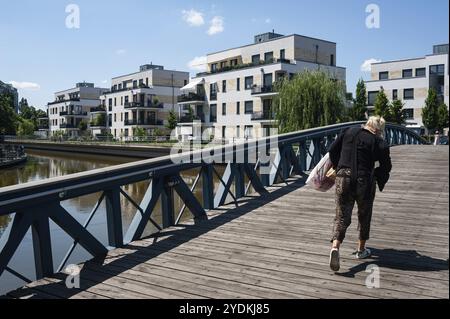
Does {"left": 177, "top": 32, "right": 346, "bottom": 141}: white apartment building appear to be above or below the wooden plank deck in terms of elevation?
above

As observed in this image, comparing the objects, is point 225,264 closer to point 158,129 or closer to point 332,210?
point 332,210

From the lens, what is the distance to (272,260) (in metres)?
5.04

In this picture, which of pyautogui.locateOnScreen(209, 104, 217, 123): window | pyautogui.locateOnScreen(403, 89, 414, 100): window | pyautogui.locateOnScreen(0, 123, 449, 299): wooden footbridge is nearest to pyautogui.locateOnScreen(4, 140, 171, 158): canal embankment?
pyautogui.locateOnScreen(209, 104, 217, 123): window

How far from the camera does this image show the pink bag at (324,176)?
530 cm

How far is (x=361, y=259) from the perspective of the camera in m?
5.01

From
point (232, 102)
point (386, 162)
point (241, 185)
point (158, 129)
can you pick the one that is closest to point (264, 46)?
point (232, 102)

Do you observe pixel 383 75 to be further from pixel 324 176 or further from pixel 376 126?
pixel 376 126

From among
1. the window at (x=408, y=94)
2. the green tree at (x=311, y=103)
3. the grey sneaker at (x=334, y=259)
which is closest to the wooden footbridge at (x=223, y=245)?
the grey sneaker at (x=334, y=259)

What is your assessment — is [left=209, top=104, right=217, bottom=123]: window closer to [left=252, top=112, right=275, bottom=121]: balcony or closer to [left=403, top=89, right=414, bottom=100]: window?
[left=252, top=112, right=275, bottom=121]: balcony

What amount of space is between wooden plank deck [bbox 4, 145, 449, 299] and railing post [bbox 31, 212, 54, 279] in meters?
0.14

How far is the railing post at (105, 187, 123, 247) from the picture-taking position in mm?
5422

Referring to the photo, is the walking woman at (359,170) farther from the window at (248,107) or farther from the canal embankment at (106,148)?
the window at (248,107)

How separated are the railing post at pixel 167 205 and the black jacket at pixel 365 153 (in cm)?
254
